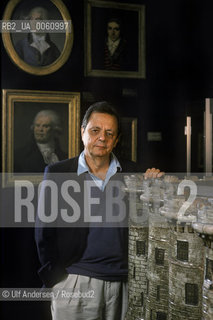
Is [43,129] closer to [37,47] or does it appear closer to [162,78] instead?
[37,47]

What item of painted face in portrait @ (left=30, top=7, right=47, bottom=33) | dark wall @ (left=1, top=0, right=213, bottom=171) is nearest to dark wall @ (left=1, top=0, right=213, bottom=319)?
dark wall @ (left=1, top=0, right=213, bottom=171)

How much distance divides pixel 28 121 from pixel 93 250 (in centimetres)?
157

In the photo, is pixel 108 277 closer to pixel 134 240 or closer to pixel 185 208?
pixel 134 240

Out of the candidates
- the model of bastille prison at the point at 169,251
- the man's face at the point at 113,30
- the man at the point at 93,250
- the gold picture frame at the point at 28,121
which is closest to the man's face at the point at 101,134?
the man at the point at 93,250

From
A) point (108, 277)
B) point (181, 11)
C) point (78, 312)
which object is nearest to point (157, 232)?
point (108, 277)

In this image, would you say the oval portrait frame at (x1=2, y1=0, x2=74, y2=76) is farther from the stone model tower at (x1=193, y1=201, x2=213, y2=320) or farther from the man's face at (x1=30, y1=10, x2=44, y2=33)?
the stone model tower at (x1=193, y1=201, x2=213, y2=320)

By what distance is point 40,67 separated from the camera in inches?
130

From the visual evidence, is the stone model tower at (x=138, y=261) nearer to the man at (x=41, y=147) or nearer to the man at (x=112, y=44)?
the man at (x=41, y=147)

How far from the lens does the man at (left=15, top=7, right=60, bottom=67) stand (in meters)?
3.23

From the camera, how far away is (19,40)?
3.25 metres

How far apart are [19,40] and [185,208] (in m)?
2.35

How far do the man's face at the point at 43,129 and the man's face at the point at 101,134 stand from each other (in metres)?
1.16

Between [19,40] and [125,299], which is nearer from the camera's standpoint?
[125,299]

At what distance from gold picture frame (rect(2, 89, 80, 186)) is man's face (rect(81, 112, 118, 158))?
1.13 m
